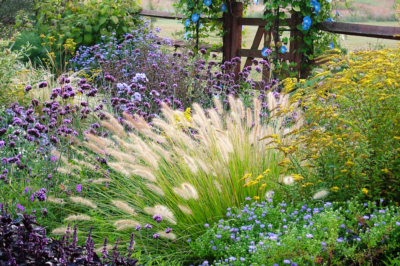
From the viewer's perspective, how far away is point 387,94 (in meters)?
2.91

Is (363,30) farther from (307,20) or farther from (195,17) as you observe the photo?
(195,17)

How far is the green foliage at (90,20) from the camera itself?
834cm

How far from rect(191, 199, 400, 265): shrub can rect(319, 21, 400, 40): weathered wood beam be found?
3.26 meters

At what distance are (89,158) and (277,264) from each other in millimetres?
2038

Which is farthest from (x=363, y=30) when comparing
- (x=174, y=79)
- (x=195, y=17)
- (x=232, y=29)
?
(x=195, y=17)

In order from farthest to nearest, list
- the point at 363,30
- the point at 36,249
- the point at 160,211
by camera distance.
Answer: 1. the point at 363,30
2. the point at 160,211
3. the point at 36,249

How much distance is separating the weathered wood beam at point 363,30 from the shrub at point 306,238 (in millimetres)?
3255

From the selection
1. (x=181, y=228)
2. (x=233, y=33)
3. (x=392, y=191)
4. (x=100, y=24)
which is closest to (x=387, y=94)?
(x=392, y=191)

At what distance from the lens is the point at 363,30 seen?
5832 millimetres

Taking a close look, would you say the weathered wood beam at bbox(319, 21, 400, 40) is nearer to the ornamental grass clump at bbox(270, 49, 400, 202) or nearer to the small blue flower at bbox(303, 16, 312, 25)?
the small blue flower at bbox(303, 16, 312, 25)

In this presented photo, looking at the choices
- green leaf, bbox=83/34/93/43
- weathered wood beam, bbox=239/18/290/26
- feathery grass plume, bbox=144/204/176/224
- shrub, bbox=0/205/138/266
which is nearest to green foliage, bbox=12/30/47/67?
green leaf, bbox=83/34/93/43

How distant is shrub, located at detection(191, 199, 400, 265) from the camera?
7.35 ft

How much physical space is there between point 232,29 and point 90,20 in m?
2.66

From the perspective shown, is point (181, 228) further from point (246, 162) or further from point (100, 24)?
point (100, 24)
